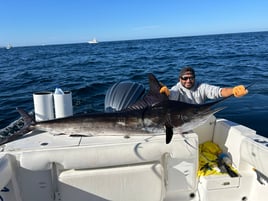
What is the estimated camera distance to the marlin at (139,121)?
2.97 meters

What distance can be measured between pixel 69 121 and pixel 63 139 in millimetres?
227

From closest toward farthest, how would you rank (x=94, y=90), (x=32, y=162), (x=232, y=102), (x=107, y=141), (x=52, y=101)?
(x=32, y=162) < (x=107, y=141) < (x=52, y=101) < (x=232, y=102) < (x=94, y=90)

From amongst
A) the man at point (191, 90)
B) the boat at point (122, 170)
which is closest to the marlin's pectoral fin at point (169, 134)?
the boat at point (122, 170)

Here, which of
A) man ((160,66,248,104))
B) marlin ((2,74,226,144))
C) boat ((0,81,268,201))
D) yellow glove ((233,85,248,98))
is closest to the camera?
boat ((0,81,268,201))

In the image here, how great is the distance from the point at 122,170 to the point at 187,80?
5.51ft

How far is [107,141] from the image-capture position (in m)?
2.85

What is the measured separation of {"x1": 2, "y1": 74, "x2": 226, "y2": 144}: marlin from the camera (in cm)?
297

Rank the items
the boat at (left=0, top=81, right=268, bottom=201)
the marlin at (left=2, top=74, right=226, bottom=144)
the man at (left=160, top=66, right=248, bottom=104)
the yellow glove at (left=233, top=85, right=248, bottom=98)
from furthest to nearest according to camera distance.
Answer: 1. the man at (left=160, top=66, right=248, bottom=104)
2. the yellow glove at (left=233, top=85, right=248, bottom=98)
3. the marlin at (left=2, top=74, right=226, bottom=144)
4. the boat at (left=0, top=81, right=268, bottom=201)

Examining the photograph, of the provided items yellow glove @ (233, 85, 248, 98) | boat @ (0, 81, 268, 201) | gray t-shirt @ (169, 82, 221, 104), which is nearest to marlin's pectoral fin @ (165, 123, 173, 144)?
boat @ (0, 81, 268, 201)

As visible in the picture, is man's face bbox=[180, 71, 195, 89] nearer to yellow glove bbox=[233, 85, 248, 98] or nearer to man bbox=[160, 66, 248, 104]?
man bbox=[160, 66, 248, 104]

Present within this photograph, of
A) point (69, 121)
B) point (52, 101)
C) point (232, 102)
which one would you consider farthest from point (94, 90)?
point (69, 121)

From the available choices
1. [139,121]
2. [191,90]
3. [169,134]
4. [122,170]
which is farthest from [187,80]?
[122,170]

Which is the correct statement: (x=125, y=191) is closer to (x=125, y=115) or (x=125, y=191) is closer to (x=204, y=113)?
(x=125, y=115)

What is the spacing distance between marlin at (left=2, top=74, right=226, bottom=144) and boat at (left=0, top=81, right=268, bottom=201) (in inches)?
3.4
